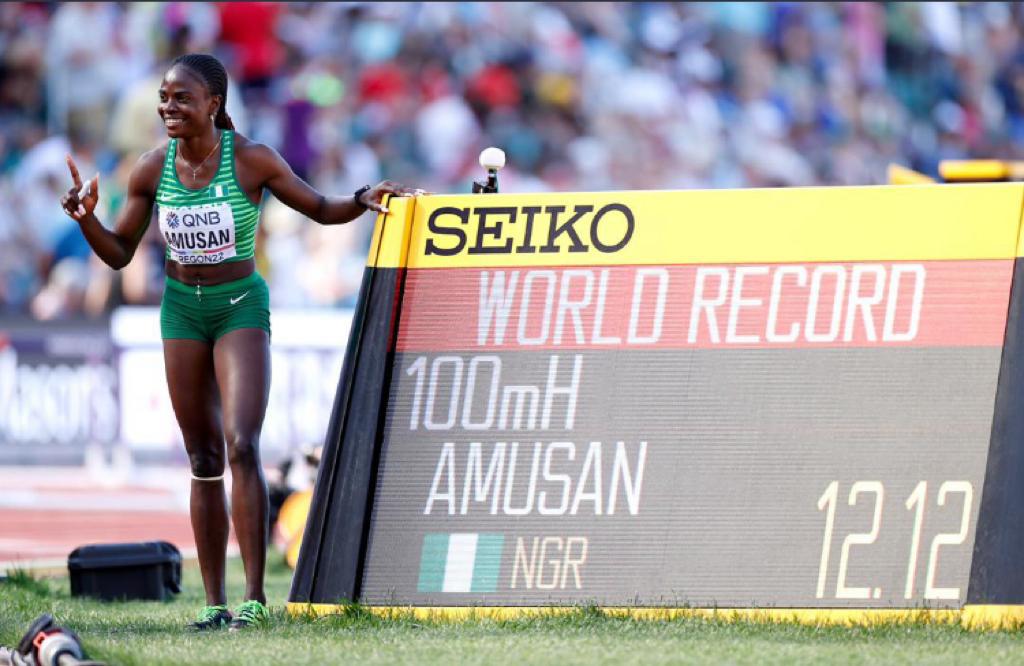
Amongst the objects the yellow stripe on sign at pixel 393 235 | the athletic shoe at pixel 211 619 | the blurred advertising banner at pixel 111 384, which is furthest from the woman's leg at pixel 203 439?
the blurred advertising banner at pixel 111 384

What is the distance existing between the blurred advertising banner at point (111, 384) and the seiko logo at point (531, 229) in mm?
9959

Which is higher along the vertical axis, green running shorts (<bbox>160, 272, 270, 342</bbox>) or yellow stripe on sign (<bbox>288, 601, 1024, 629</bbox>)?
green running shorts (<bbox>160, 272, 270, 342</bbox>)

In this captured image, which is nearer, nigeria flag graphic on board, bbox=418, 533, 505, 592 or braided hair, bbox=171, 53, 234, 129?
nigeria flag graphic on board, bbox=418, 533, 505, 592

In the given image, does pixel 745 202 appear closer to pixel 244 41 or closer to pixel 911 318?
pixel 911 318

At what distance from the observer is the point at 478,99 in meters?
20.2

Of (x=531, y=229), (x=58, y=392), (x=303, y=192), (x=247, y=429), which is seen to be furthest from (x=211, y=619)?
(x=58, y=392)

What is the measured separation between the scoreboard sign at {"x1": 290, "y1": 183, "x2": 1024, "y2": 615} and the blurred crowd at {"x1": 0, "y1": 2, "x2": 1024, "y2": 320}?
11.0 meters

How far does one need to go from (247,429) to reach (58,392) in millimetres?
10510

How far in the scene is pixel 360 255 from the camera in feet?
58.0

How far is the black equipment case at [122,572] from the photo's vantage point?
827 centimetres

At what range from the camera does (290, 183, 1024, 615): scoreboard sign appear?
5.68m

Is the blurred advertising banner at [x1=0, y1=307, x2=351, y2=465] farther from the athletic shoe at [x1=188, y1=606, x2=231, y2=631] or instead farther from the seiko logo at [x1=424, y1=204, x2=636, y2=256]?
the seiko logo at [x1=424, y1=204, x2=636, y2=256]

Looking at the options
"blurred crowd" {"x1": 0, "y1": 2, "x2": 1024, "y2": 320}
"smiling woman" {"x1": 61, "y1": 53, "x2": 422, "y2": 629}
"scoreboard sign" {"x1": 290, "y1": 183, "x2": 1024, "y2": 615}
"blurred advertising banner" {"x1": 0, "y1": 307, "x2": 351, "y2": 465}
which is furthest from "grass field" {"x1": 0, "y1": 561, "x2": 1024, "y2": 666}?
"blurred crowd" {"x1": 0, "y1": 2, "x2": 1024, "y2": 320}

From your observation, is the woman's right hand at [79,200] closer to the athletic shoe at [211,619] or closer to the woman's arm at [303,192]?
the woman's arm at [303,192]
